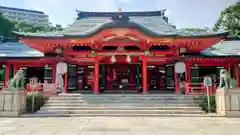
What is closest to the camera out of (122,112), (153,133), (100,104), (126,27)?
(153,133)

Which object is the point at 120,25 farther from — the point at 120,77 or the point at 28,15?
the point at 28,15

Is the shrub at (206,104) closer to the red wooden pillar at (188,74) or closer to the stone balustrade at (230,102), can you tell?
the stone balustrade at (230,102)

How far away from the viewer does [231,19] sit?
3694cm

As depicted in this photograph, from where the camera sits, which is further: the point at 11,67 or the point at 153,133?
the point at 11,67

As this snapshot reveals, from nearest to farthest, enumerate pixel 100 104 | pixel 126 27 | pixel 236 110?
1. pixel 236 110
2. pixel 100 104
3. pixel 126 27

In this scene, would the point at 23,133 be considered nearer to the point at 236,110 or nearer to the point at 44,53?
the point at 236,110

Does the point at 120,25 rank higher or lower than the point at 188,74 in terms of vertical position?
higher

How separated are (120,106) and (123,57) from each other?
5.54m

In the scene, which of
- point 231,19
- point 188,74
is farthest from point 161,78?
point 231,19

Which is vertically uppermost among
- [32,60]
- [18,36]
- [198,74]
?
[18,36]

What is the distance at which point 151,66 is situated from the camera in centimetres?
1778

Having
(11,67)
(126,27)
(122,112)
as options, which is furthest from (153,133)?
(11,67)

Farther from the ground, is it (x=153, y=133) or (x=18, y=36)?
(x=18, y=36)

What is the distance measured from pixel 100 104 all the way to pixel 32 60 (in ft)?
25.9
